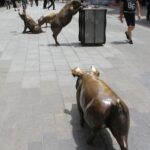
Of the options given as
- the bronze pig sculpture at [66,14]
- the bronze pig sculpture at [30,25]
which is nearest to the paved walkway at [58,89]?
the bronze pig sculpture at [66,14]

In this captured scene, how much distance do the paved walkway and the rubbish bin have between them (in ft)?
1.21

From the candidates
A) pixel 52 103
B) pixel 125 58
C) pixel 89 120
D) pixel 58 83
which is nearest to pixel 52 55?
pixel 125 58

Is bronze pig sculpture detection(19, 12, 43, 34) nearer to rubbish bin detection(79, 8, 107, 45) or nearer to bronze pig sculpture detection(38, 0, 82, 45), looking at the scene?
bronze pig sculpture detection(38, 0, 82, 45)

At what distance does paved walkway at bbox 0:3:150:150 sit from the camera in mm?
4844

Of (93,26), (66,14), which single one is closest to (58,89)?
(66,14)

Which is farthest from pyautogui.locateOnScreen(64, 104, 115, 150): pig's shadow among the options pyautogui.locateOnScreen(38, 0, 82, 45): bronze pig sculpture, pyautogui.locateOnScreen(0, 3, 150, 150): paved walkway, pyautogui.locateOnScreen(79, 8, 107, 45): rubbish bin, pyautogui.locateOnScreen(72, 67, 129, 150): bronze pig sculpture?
pyautogui.locateOnScreen(79, 8, 107, 45): rubbish bin

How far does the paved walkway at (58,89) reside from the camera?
4844mm

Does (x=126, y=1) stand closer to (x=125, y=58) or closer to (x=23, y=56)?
(x=125, y=58)

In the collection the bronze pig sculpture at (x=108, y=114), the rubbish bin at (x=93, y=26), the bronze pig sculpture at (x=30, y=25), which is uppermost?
the bronze pig sculpture at (x=108, y=114)

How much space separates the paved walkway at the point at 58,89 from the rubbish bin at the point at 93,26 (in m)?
0.37

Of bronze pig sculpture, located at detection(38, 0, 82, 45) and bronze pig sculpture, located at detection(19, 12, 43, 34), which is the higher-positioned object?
bronze pig sculpture, located at detection(38, 0, 82, 45)

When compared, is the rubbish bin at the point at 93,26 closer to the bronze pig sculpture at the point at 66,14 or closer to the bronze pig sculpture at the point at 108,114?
the bronze pig sculpture at the point at 66,14

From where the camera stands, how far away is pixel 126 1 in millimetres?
12195

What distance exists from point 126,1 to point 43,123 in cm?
774
